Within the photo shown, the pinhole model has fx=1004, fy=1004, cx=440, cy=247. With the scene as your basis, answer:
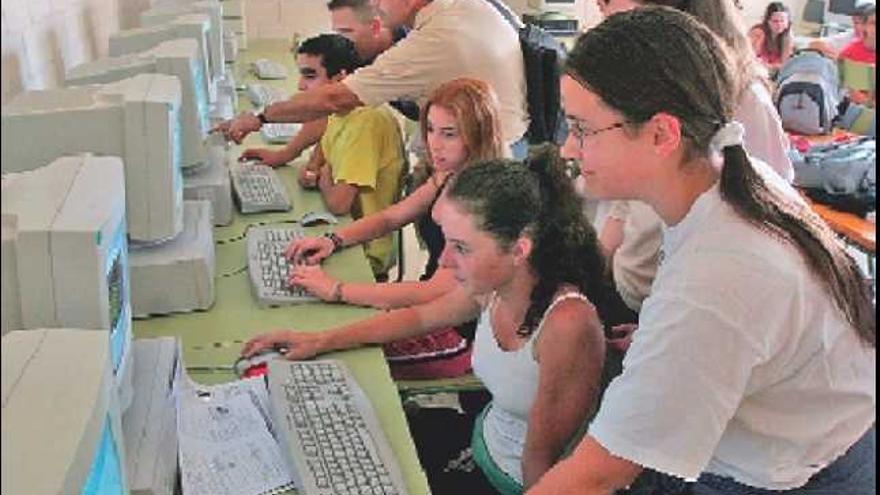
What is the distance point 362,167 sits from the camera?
2717mm

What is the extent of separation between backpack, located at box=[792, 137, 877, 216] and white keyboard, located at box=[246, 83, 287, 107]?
1975mm

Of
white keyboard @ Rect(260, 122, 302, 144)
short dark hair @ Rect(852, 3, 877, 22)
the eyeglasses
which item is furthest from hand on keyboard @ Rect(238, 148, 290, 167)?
short dark hair @ Rect(852, 3, 877, 22)

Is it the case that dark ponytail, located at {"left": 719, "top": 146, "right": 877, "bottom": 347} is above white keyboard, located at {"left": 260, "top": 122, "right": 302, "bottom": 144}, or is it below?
above

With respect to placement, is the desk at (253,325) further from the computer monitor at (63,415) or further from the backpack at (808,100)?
the backpack at (808,100)

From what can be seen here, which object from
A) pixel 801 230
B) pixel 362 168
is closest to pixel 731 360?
pixel 801 230

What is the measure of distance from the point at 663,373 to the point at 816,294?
211mm

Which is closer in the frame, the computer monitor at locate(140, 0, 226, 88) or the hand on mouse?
the hand on mouse

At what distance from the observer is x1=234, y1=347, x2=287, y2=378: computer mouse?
1797mm

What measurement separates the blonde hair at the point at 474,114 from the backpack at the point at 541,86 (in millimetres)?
737

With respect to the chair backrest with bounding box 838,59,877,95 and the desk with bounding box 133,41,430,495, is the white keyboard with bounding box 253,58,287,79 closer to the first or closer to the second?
the desk with bounding box 133,41,430,495

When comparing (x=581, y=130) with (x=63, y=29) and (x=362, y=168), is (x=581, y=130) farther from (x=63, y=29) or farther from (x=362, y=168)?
(x=63, y=29)

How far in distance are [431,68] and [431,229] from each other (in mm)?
492

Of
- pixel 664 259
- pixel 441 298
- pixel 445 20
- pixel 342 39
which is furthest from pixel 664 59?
pixel 342 39

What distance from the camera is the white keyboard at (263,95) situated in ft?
12.9
